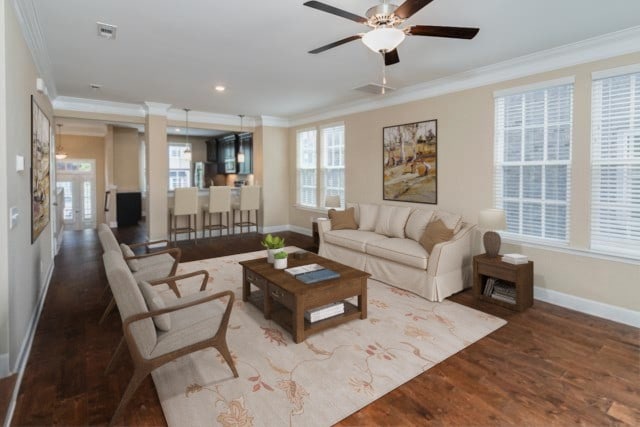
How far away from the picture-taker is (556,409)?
207cm

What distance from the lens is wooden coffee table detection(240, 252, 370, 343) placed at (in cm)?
285

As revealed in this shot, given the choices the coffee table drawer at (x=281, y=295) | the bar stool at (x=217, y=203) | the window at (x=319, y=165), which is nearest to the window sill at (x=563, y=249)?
the coffee table drawer at (x=281, y=295)

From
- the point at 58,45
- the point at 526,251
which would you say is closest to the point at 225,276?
the point at 58,45

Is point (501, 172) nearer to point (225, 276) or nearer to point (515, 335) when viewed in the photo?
point (515, 335)

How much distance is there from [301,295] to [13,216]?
2162mm

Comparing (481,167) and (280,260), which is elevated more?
(481,167)

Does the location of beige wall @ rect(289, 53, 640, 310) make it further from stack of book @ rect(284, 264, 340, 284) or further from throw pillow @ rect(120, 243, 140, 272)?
throw pillow @ rect(120, 243, 140, 272)

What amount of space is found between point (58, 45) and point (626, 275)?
20.3 ft

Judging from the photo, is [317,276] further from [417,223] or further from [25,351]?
[25,351]

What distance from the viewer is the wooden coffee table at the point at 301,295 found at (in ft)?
9.36

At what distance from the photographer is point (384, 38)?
2.23 m

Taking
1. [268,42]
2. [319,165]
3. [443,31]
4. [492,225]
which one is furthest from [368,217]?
[443,31]

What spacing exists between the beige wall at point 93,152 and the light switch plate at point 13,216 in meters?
7.96

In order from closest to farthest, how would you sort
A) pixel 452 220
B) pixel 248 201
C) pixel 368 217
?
pixel 452 220
pixel 368 217
pixel 248 201
